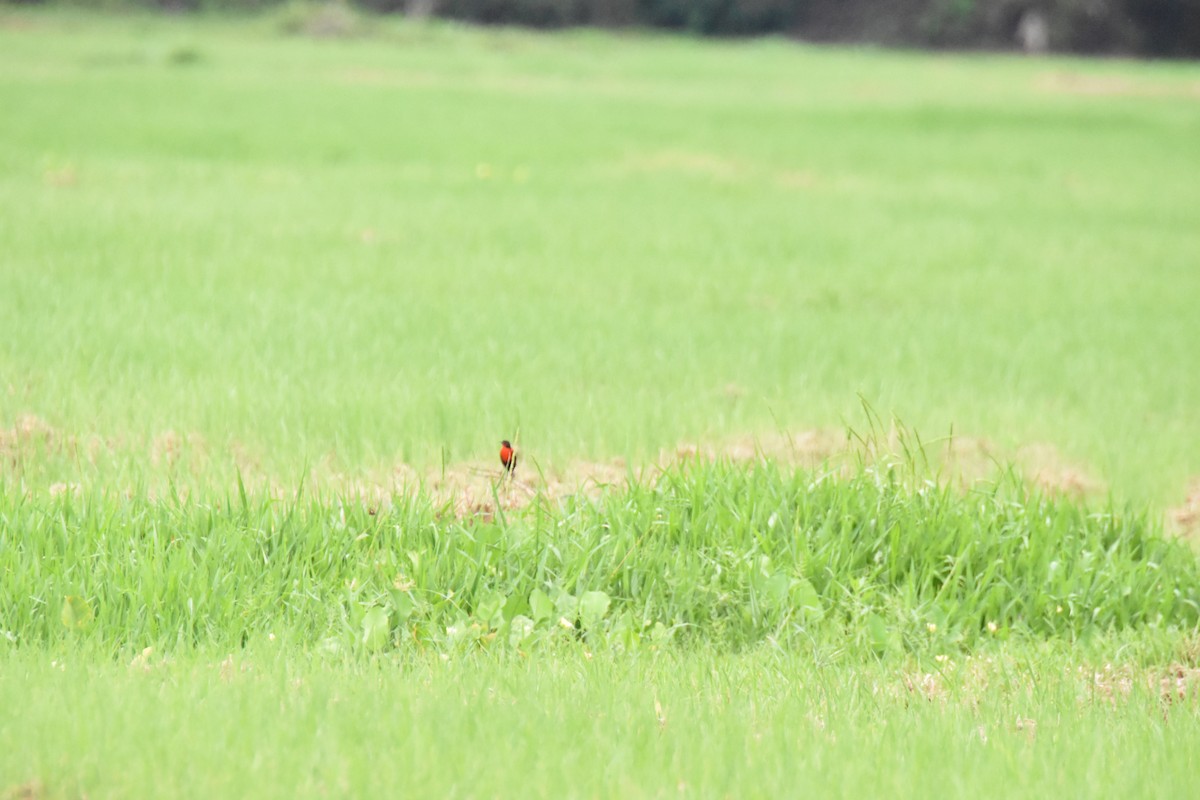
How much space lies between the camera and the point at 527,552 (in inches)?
133

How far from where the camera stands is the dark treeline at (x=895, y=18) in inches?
1875

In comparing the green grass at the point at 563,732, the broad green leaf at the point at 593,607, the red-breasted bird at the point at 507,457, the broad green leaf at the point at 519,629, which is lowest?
the broad green leaf at the point at 519,629

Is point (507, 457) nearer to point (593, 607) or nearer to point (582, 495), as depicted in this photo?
point (582, 495)

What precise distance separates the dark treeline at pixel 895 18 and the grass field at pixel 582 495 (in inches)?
1604

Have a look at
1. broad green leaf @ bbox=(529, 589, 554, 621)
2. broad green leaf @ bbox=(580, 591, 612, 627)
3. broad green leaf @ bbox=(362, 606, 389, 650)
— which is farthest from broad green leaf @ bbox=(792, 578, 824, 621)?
broad green leaf @ bbox=(362, 606, 389, 650)

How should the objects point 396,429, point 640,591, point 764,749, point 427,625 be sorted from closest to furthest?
1. point 764,749
2. point 427,625
3. point 640,591
4. point 396,429

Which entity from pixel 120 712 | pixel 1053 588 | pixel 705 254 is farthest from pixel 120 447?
pixel 705 254

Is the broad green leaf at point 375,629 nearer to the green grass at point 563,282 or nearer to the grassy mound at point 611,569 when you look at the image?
the grassy mound at point 611,569

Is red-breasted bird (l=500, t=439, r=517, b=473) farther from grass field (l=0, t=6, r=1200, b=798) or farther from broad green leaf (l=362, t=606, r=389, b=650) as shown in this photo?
broad green leaf (l=362, t=606, r=389, b=650)

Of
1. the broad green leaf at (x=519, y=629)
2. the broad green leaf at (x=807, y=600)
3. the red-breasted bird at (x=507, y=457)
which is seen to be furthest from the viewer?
the red-breasted bird at (x=507, y=457)

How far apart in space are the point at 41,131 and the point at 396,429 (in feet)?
34.8

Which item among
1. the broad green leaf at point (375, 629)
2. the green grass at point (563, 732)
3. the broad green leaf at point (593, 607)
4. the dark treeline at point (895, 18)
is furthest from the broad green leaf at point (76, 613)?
the dark treeline at point (895, 18)

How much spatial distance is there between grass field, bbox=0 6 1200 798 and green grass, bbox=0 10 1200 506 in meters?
0.04

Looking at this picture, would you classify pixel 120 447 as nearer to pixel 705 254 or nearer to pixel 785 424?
A: pixel 785 424
